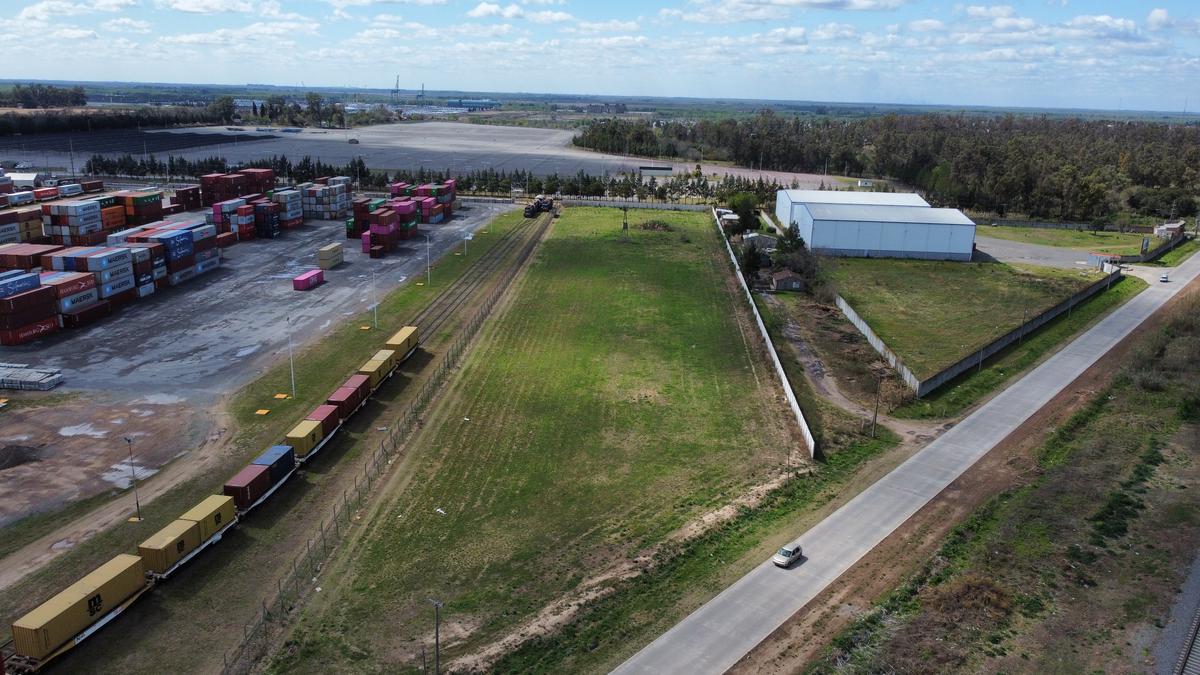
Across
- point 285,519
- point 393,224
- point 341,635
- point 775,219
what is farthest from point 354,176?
point 341,635

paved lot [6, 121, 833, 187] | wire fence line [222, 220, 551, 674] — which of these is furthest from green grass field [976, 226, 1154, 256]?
wire fence line [222, 220, 551, 674]

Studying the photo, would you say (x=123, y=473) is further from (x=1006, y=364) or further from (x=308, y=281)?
(x=1006, y=364)

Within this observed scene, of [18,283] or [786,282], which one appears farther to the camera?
[786,282]

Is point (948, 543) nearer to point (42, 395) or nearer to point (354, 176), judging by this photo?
point (42, 395)

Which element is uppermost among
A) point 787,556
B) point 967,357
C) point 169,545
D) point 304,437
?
point 967,357

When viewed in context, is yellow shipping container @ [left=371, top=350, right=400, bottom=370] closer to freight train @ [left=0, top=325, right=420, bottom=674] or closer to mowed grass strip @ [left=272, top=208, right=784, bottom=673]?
mowed grass strip @ [left=272, top=208, right=784, bottom=673]

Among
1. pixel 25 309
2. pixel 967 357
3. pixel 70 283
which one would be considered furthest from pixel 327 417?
pixel 967 357

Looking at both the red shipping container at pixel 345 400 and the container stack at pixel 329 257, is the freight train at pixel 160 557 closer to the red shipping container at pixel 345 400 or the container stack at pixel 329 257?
the red shipping container at pixel 345 400
